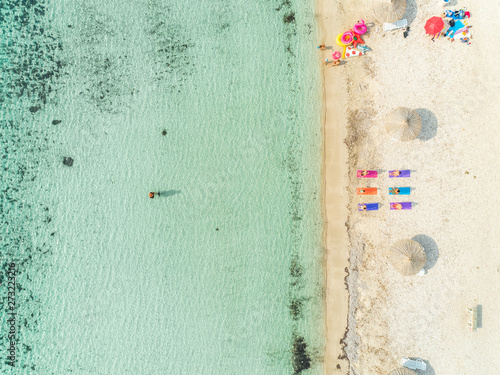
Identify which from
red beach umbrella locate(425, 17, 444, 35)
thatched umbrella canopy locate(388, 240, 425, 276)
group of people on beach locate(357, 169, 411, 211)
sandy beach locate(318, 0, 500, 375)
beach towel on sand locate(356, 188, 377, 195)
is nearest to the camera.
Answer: thatched umbrella canopy locate(388, 240, 425, 276)

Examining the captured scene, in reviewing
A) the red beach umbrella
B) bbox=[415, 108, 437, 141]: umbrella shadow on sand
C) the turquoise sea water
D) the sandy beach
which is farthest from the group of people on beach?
the red beach umbrella

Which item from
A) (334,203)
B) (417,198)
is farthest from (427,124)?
(334,203)

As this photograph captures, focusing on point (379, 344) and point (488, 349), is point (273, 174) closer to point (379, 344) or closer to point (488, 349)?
point (379, 344)

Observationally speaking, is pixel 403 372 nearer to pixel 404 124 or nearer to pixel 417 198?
pixel 417 198

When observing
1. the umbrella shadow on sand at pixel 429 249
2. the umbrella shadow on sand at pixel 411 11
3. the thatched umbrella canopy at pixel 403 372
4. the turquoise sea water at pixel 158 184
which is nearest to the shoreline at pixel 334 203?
the turquoise sea water at pixel 158 184

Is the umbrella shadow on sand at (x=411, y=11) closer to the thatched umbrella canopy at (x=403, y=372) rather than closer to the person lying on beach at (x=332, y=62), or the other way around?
the person lying on beach at (x=332, y=62)

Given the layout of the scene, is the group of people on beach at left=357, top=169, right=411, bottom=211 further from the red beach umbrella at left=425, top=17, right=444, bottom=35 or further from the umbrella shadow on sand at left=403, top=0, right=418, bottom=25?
the umbrella shadow on sand at left=403, top=0, right=418, bottom=25
